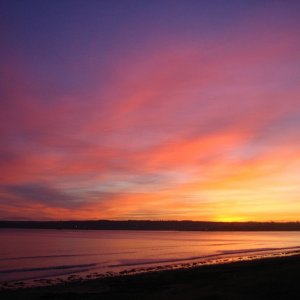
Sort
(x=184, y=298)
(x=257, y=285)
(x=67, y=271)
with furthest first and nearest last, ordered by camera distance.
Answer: (x=67, y=271) < (x=257, y=285) < (x=184, y=298)

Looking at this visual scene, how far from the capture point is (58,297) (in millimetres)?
19094

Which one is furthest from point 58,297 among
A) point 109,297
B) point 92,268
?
point 92,268

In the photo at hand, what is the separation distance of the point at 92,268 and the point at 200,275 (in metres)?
12.7

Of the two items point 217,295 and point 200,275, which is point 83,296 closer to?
point 217,295

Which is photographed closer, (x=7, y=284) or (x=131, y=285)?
(x=131, y=285)

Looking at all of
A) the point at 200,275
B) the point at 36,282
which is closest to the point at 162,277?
the point at 200,275

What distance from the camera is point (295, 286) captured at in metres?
19.5

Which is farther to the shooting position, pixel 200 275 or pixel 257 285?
pixel 200 275

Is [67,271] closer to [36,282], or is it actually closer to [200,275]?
[36,282]

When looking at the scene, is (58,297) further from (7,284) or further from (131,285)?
(7,284)

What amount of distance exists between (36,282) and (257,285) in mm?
14807

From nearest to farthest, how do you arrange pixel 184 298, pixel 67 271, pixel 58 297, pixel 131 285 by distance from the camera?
pixel 184 298
pixel 58 297
pixel 131 285
pixel 67 271

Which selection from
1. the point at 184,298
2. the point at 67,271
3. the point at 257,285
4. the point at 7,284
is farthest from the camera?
the point at 67,271

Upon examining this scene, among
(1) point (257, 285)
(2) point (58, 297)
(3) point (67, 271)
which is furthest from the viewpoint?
(3) point (67, 271)
